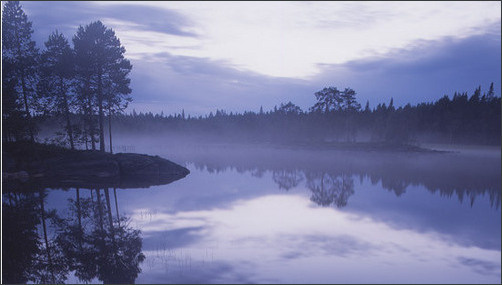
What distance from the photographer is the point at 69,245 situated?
13703 mm

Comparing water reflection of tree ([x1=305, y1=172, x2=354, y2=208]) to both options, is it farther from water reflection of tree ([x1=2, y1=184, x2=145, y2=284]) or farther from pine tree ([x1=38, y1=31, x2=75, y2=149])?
pine tree ([x1=38, y1=31, x2=75, y2=149])

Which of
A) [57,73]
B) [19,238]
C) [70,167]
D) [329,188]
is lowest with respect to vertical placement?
[329,188]

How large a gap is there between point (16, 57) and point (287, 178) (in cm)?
3488

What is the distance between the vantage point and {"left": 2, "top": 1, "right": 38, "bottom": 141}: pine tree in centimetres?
3391

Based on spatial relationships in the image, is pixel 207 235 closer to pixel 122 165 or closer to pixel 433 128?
pixel 122 165

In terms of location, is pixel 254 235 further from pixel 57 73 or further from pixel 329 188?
pixel 57 73

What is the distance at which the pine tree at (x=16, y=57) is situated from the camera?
3391 cm

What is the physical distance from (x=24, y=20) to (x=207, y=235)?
3644 centimetres

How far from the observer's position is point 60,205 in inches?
822

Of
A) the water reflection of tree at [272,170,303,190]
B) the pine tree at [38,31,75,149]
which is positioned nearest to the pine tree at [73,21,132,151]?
the pine tree at [38,31,75,149]

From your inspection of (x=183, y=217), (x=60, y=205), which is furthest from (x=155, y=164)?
(x=183, y=217)

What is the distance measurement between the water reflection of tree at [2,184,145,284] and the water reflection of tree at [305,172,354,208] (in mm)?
14589

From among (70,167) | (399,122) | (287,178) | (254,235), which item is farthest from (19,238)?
(399,122)

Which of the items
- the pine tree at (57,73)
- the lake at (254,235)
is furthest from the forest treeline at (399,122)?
the lake at (254,235)
